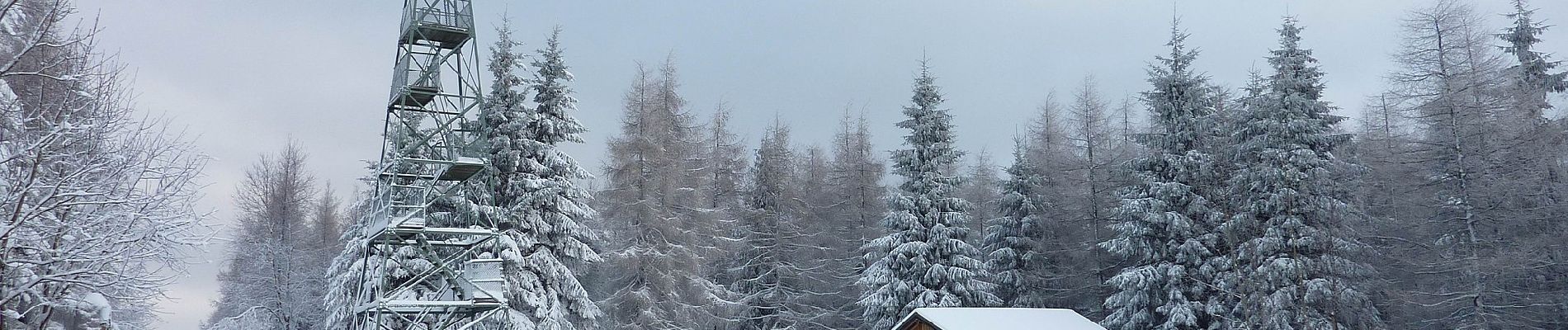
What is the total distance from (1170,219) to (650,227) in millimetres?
12549

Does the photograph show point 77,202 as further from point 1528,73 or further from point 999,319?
point 1528,73

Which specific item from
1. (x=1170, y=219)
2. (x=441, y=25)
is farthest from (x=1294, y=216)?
(x=441, y=25)

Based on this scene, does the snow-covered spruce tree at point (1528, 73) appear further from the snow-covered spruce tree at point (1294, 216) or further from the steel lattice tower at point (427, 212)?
the steel lattice tower at point (427, 212)

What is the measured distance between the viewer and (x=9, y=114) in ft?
29.1

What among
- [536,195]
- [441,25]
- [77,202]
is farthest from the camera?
[536,195]

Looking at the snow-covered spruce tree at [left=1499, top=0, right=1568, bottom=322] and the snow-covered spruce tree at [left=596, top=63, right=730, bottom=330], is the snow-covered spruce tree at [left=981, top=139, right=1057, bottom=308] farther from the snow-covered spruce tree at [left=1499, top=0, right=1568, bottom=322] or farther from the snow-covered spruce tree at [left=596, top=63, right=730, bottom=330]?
the snow-covered spruce tree at [left=1499, top=0, right=1568, bottom=322]

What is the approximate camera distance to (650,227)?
25.9 m

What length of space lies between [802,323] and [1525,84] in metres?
18.9

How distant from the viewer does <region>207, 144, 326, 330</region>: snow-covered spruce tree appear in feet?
92.8

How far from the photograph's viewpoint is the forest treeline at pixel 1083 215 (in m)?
22.0

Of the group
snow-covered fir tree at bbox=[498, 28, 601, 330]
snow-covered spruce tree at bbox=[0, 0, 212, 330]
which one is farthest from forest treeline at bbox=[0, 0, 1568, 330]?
snow-covered spruce tree at bbox=[0, 0, 212, 330]

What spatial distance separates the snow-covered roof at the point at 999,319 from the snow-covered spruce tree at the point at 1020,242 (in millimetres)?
5606

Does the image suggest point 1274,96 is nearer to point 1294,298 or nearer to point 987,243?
point 1294,298

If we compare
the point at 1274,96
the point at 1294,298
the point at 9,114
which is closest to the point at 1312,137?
the point at 1274,96
